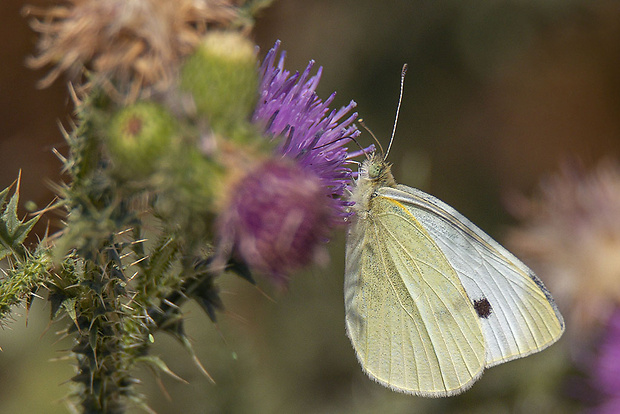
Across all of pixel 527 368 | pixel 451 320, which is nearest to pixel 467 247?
pixel 451 320

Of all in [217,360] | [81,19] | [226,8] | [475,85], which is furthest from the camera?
[475,85]

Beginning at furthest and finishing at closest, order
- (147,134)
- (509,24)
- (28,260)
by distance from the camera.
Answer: (509,24)
(28,260)
(147,134)

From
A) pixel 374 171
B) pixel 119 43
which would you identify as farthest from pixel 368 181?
pixel 119 43

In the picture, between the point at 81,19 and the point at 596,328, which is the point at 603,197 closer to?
the point at 596,328

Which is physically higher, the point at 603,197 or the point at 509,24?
the point at 509,24

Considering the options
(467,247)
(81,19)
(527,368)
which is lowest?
(527,368)

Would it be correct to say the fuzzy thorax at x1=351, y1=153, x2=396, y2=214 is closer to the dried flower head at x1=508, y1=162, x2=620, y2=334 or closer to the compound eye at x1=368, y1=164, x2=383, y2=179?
the compound eye at x1=368, y1=164, x2=383, y2=179

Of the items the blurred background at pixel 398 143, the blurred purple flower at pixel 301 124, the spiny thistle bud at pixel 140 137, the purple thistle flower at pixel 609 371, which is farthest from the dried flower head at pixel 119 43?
the purple thistle flower at pixel 609 371

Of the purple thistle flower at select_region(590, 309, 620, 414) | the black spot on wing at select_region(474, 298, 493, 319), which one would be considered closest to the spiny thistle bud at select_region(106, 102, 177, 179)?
the black spot on wing at select_region(474, 298, 493, 319)

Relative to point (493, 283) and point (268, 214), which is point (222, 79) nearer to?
point (268, 214)
